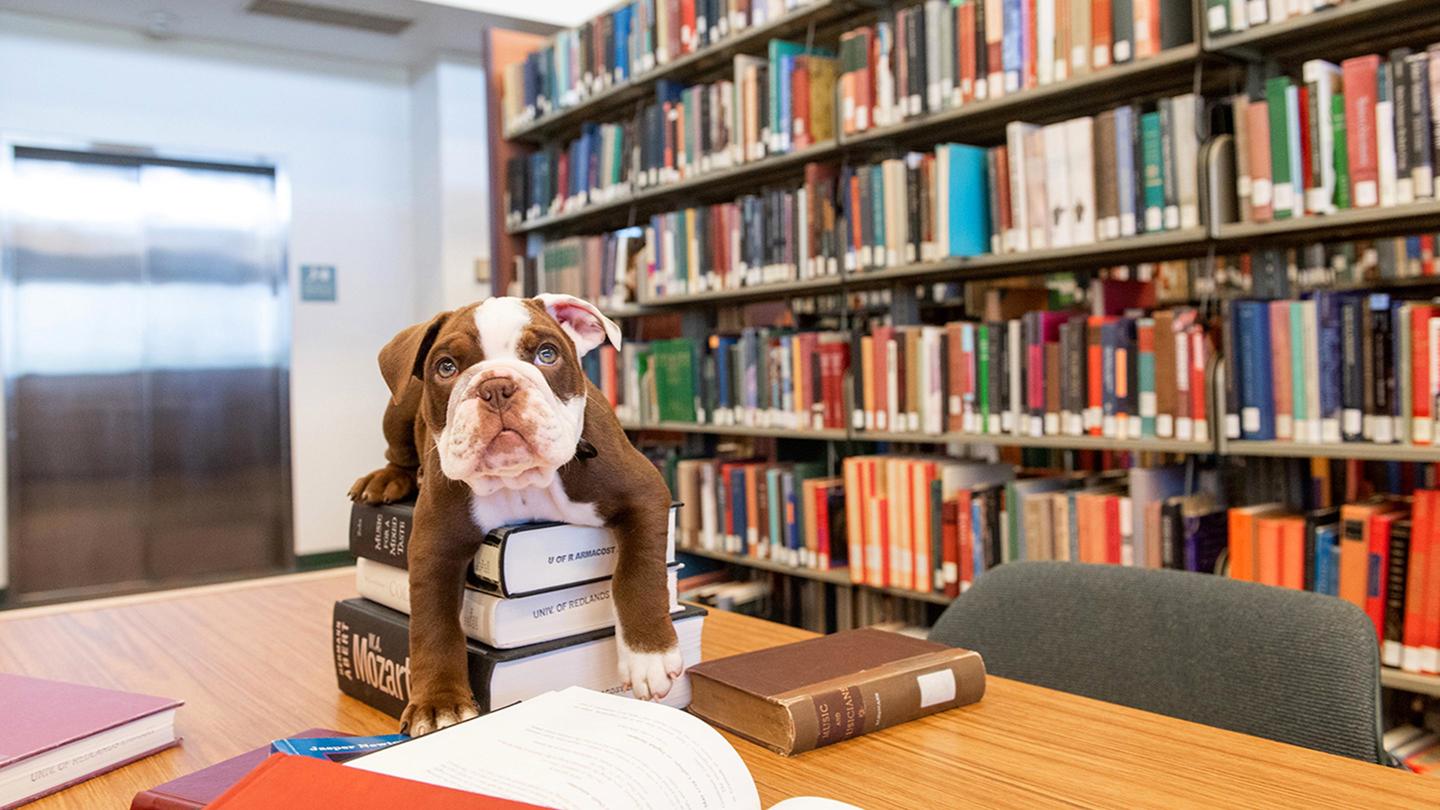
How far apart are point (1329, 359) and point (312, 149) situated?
504 cm

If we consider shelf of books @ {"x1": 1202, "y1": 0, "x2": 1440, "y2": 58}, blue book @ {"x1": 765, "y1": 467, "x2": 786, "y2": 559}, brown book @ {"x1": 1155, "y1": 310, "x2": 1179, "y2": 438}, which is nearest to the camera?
shelf of books @ {"x1": 1202, "y1": 0, "x2": 1440, "y2": 58}

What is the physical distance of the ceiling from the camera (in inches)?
183

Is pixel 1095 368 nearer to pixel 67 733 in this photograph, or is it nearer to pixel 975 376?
pixel 975 376

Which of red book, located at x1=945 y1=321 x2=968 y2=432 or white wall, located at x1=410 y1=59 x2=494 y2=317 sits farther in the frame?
white wall, located at x1=410 y1=59 x2=494 y2=317

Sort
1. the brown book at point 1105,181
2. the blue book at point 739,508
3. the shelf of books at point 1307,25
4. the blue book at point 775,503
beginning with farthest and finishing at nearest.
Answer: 1. the blue book at point 739,508
2. the blue book at point 775,503
3. the brown book at point 1105,181
4. the shelf of books at point 1307,25

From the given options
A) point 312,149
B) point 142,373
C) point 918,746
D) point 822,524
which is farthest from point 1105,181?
point 142,373

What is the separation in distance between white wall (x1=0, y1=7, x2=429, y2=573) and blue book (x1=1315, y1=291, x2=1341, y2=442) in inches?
173

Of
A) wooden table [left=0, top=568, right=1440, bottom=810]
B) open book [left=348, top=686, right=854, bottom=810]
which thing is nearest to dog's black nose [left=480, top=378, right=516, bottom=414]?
A: open book [left=348, top=686, right=854, bottom=810]

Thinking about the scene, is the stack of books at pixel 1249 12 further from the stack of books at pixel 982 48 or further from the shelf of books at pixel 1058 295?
the stack of books at pixel 982 48

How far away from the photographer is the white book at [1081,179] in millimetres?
2254

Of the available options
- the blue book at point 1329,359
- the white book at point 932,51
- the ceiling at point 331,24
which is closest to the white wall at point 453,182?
the ceiling at point 331,24

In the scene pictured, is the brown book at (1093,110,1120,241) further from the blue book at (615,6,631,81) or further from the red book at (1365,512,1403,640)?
the blue book at (615,6,631,81)

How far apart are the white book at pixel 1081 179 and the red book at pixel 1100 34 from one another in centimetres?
13

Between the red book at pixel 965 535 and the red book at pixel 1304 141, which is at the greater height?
the red book at pixel 1304 141
